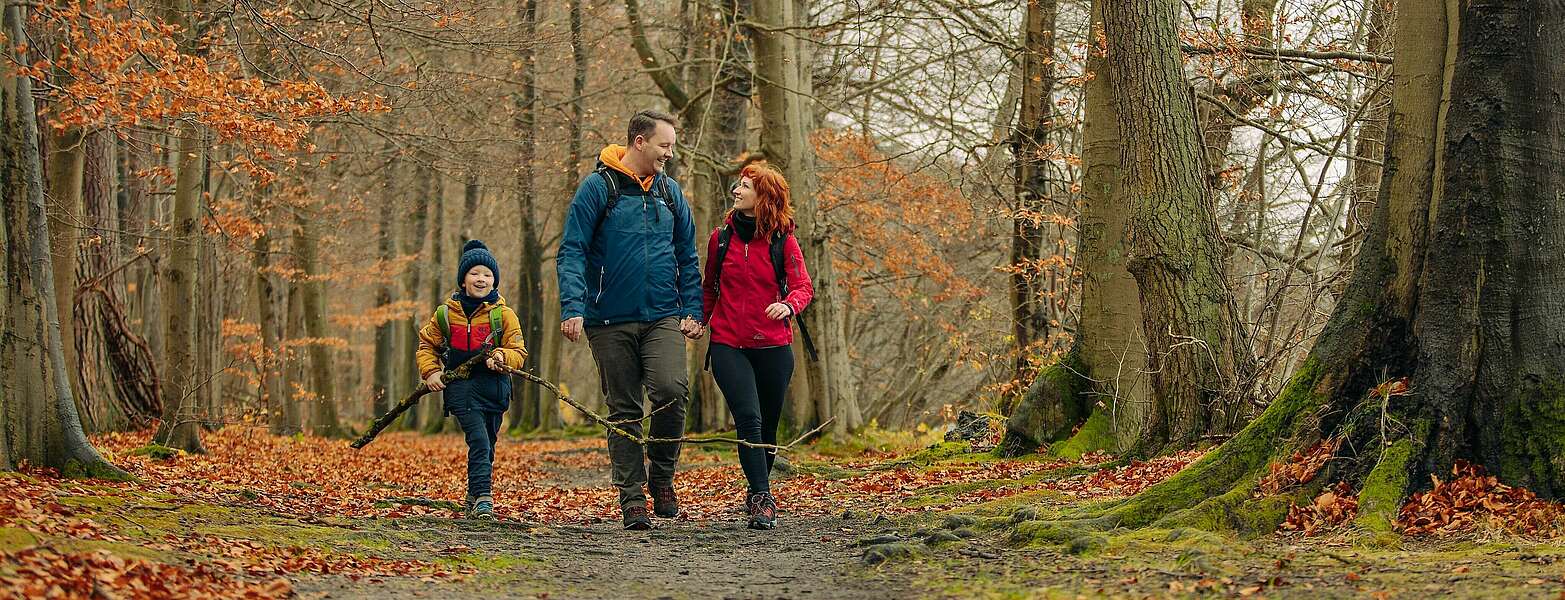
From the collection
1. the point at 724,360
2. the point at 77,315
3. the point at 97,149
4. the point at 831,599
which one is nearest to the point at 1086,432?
the point at 724,360

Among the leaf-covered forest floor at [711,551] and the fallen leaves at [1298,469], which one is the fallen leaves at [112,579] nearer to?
the leaf-covered forest floor at [711,551]

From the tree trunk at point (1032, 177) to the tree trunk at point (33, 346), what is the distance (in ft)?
31.2

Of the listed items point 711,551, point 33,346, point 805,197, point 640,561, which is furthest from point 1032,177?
point 33,346

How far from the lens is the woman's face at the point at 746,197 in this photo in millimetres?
7286

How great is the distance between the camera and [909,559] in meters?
5.64

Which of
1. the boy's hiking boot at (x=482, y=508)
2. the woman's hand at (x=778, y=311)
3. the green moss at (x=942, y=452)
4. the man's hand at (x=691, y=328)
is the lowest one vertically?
the green moss at (x=942, y=452)

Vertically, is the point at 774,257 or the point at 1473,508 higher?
the point at 774,257

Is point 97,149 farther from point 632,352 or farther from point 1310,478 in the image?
point 1310,478

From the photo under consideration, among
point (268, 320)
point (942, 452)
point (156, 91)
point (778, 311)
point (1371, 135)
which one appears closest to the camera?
point (778, 311)

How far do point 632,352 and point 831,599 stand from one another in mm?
2828

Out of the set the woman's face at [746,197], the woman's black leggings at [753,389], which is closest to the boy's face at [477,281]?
the woman's black leggings at [753,389]

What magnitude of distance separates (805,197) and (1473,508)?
11.1 metres

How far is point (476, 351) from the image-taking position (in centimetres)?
835

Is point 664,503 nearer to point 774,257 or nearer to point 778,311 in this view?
point 778,311
